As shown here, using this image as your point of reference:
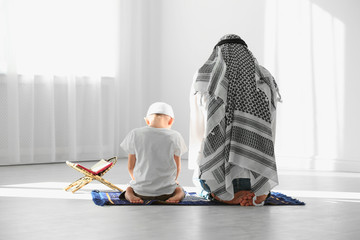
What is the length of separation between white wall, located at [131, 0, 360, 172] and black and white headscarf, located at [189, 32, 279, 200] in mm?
2474

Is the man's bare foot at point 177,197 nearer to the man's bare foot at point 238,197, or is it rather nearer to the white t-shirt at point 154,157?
the white t-shirt at point 154,157

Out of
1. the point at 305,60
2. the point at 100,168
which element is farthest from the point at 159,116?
the point at 305,60

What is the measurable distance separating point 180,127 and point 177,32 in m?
1.20

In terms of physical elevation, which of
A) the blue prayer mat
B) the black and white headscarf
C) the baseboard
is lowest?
the baseboard

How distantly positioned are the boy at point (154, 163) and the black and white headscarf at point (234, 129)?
0.62 feet

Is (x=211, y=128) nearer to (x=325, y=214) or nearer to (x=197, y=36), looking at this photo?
(x=325, y=214)

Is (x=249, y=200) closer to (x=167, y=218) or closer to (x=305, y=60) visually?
(x=167, y=218)

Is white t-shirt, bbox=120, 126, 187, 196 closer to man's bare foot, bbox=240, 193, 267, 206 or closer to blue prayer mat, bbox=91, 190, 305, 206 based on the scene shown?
blue prayer mat, bbox=91, 190, 305, 206

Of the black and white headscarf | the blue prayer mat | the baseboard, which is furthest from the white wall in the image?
the black and white headscarf

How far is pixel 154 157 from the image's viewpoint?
340cm

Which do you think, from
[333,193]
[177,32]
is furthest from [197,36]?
[333,193]

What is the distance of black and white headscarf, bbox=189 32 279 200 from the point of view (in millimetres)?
3410

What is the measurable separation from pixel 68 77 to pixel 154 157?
9.73 ft

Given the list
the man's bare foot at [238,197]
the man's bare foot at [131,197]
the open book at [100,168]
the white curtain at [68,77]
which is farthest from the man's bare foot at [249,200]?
the white curtain at [68,77]
